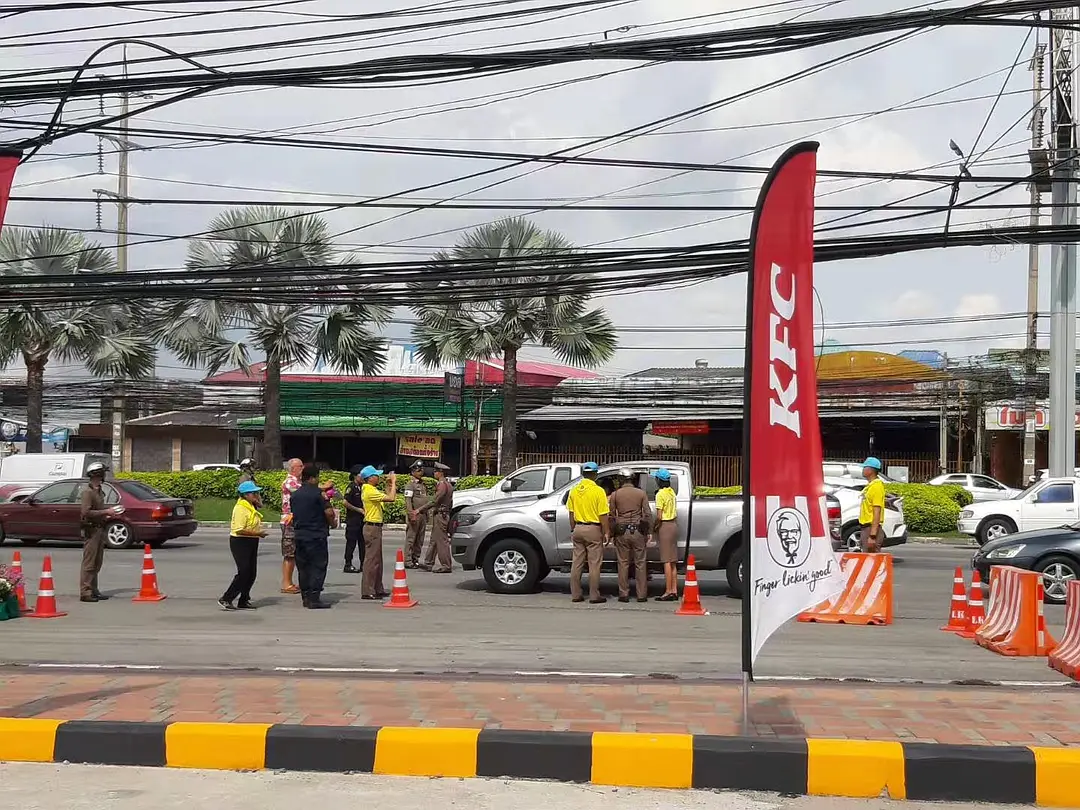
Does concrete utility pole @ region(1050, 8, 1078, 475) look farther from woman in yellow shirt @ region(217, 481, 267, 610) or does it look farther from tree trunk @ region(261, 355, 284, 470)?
tree trunk @ region(261, 355, 284, 470)

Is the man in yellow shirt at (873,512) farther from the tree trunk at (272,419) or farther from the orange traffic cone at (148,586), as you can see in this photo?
the tree trunk at (272,419)

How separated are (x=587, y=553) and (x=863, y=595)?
3.46 meters

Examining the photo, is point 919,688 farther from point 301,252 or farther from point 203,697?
point 301,252

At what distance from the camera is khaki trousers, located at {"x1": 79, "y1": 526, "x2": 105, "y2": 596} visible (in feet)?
47.6

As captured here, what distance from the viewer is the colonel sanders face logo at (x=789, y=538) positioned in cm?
655

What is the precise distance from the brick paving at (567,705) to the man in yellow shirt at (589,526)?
5.46m

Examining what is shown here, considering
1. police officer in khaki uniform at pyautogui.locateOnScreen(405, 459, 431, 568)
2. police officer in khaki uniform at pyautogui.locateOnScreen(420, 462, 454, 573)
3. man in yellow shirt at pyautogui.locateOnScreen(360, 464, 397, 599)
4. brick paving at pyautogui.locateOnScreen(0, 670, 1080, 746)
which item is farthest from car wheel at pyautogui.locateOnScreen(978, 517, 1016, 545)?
brick paving at pyautogui.locateOnScreen(0, 670, 1080, 746)

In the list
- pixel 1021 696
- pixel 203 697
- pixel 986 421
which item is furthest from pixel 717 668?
pixel 986 421

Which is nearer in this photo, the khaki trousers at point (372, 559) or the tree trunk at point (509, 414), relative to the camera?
the khaki trousers at point (372, 559)

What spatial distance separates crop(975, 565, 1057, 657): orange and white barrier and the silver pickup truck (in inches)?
183

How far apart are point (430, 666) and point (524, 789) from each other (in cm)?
386

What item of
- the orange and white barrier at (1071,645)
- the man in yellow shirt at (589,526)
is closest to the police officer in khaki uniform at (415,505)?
the man in yellow shirt at (589,526)

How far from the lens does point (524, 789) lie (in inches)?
239

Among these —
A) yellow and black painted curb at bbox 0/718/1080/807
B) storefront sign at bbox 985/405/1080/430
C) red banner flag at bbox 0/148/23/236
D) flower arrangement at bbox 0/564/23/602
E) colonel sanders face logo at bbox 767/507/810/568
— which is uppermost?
red banner flag at bbox 0/148/23/236
